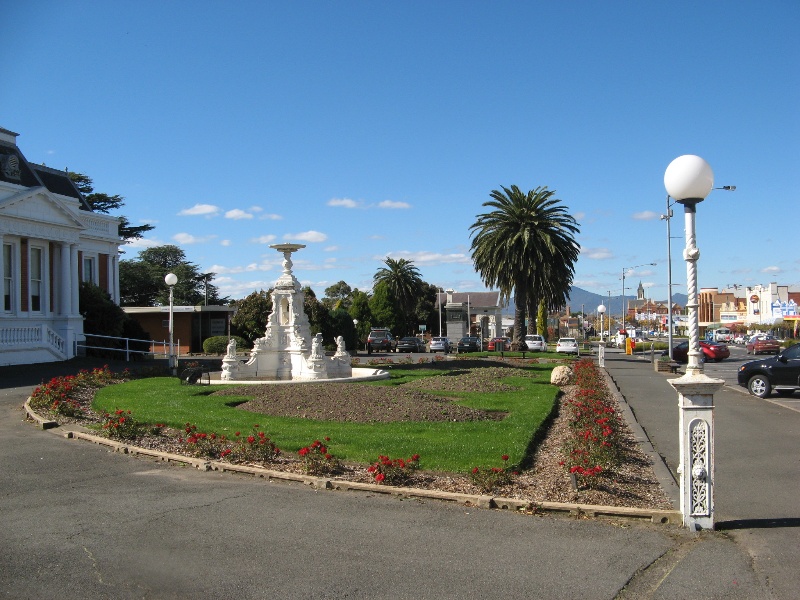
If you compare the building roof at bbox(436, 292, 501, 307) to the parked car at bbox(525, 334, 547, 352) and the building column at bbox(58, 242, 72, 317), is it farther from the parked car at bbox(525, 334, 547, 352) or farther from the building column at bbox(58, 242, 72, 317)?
the building column at bbox(58, 242, 72, 317)

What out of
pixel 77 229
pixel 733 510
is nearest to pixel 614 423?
pixel 733 510

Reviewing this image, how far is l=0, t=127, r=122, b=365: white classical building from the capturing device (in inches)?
1129

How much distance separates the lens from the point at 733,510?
795 centimetres

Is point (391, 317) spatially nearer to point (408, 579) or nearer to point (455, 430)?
point (455, 430)

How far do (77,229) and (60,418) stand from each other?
73.6 ft

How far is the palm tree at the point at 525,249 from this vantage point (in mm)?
46719

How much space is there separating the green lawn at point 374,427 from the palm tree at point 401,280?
223 ft

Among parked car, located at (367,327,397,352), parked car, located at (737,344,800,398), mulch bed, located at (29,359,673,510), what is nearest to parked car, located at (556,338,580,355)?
parked car, located at (367,327,397,352)

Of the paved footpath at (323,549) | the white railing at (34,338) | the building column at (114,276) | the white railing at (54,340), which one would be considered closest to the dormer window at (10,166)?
the white railing at (34,338)

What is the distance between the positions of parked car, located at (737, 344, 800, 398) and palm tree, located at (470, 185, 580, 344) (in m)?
24.6

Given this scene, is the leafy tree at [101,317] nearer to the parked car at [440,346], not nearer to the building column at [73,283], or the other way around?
the building column at [73,283]

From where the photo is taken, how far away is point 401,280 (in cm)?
8694

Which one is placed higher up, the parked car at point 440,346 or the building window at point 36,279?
the building window at point 36,279

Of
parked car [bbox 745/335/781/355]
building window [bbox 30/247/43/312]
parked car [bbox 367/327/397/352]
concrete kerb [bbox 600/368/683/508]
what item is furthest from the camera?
parked car [bbox 367/327/397/352]
